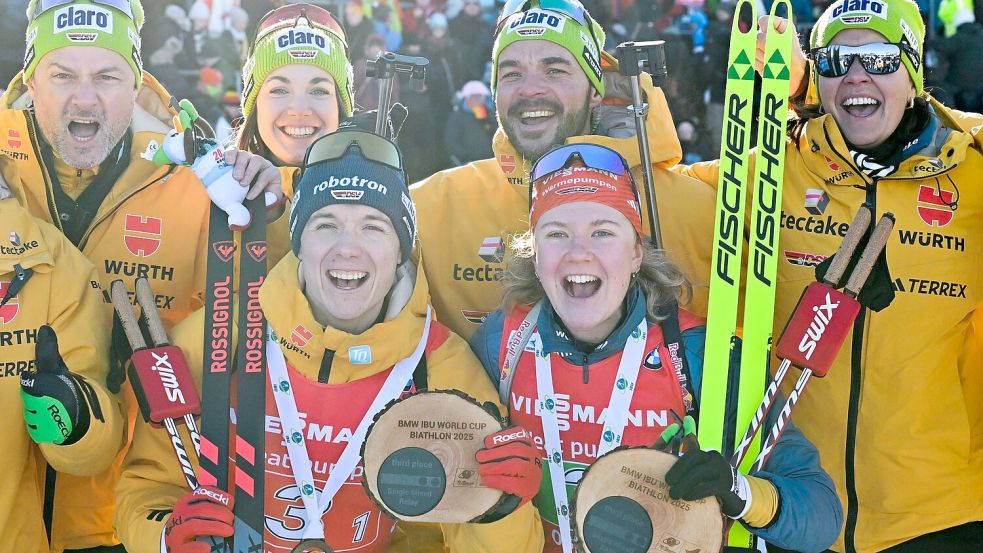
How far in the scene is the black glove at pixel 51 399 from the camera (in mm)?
3230

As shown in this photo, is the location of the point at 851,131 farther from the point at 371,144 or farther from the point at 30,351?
the point at 30,351

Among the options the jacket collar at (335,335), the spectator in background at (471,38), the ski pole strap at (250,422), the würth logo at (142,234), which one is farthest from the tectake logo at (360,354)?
the spectator in background at (471,38)

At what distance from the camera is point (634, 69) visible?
3996 mm

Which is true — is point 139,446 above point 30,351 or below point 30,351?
below

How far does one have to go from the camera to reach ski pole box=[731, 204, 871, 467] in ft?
11.2

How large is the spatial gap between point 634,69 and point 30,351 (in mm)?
2274

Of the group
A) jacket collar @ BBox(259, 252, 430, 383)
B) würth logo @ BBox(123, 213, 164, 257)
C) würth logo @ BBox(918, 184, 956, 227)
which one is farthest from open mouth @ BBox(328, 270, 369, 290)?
würth logo @ BBox(918, 184, 956, 227)

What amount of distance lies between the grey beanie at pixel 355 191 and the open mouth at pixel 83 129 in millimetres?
1000

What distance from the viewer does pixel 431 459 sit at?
3121 mm

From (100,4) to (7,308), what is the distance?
1.22 m

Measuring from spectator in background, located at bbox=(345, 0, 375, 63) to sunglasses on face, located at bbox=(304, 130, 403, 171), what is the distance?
6827 mm

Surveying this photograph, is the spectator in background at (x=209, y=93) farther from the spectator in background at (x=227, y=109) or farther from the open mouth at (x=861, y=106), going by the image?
the open mouth at (x=861, y=106)

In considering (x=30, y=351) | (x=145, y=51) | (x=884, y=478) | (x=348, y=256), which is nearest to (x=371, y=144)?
(x=348, y=256)

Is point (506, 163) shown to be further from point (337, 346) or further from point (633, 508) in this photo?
point (633, 508)
